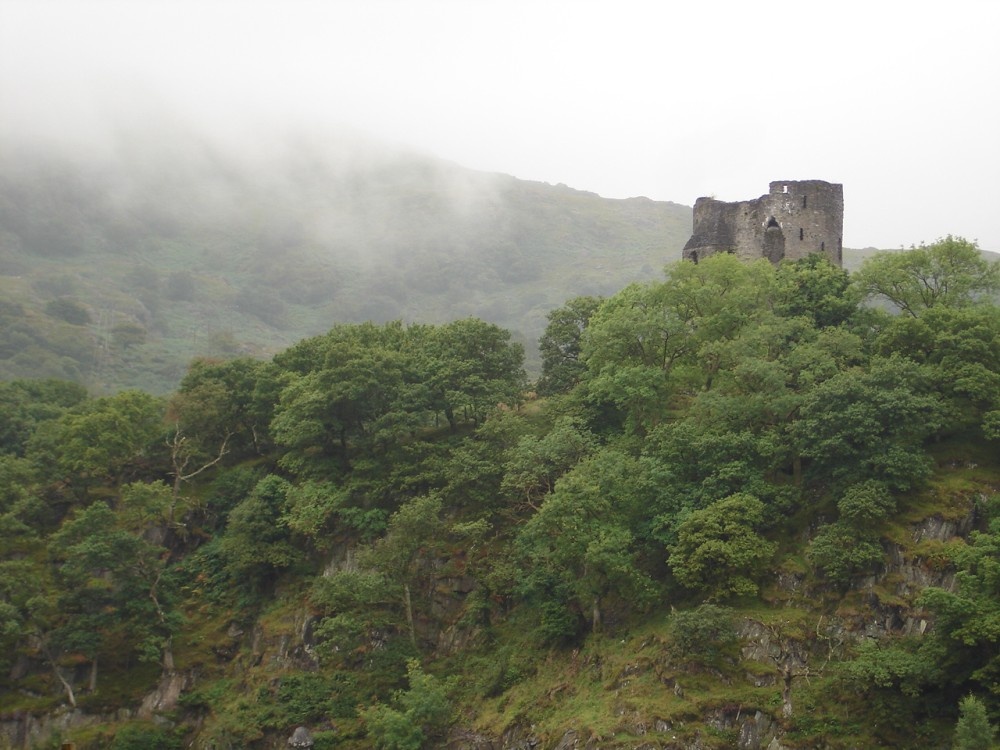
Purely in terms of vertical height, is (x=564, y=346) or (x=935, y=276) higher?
(x=935, y=276)

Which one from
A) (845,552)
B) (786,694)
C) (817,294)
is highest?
(817,294)

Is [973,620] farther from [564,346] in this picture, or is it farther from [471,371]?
[564,346]

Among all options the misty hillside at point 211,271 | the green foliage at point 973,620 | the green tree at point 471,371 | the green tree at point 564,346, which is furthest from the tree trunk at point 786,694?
the misty hillside at point 211,271

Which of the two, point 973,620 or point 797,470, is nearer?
point 973,620

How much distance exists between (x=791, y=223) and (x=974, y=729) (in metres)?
33.8

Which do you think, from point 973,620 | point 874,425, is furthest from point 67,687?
point 973,620

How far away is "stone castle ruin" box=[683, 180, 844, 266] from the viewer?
2132 inches

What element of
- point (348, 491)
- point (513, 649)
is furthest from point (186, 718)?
point (513, 649)

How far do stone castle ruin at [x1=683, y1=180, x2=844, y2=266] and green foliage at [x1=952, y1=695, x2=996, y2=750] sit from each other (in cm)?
3193

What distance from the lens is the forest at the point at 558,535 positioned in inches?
1229

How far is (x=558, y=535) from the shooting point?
36.5 meters

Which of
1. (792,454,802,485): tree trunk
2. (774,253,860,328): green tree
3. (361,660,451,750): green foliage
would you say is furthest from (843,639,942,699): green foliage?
(774,253,860,328): green tree

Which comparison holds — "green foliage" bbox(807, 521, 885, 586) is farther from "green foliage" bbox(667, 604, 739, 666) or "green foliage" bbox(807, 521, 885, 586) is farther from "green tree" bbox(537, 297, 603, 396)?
"green tree" bbox(537, 297, 603, 396)

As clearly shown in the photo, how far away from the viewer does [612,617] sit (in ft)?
121
